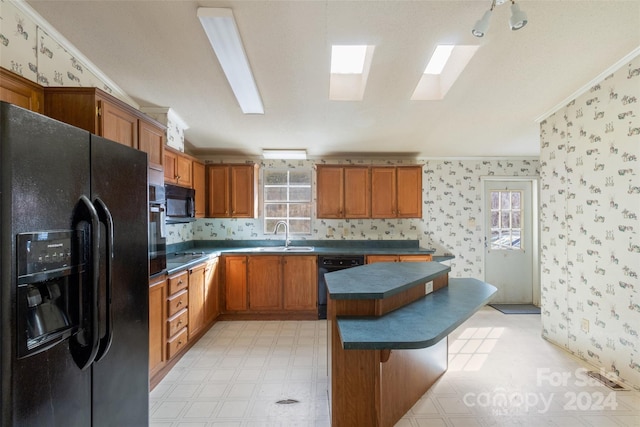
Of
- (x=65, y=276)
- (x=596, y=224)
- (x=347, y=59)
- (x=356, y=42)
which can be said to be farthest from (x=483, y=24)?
(x=65, y=276)

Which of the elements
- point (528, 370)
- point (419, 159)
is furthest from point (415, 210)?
point (528, 370)

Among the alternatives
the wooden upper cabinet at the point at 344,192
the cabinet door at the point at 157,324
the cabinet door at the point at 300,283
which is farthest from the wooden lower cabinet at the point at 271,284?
the cabinet door at the point at 157,324

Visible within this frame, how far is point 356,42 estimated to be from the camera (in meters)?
2.14

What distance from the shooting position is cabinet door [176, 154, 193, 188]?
3338mm

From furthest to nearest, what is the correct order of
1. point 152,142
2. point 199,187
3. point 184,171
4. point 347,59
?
1. point 199,187
2. point 184,171
3. point 347,59
4. point 152,142

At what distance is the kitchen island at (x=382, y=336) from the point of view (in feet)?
4.83

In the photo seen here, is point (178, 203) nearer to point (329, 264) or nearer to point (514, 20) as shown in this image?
point (329, 264)

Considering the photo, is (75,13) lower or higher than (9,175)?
higher

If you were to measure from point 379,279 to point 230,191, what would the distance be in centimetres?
289

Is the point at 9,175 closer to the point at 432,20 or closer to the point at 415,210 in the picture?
the point at 432,20

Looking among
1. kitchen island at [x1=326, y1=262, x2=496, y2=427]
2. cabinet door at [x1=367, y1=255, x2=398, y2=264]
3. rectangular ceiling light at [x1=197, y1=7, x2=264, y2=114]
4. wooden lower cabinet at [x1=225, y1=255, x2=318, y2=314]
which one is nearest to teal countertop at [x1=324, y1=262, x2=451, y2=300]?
kitchen island at [x1=326, y1=262, x2=496, y2=427]

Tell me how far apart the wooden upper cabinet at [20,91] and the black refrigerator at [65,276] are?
2.43 feet

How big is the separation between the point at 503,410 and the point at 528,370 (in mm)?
761

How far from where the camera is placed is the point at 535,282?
4.48m
